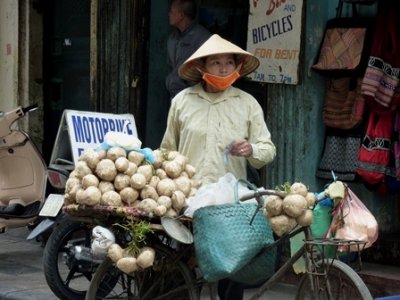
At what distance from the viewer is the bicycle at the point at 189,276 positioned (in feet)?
15.8

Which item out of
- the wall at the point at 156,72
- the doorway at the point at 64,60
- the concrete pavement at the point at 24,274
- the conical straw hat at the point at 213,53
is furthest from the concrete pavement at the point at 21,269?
the conical straw hat at the point at 213,53

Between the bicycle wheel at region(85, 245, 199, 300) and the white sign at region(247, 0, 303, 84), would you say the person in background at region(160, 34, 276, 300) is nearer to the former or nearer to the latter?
the bicycle wheel at region(85, 245, 199, 300)

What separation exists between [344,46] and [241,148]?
2.10 metres

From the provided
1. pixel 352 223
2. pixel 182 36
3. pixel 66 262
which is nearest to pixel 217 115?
pixel 352 223

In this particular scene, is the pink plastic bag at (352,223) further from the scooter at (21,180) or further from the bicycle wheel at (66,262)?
the scooter at (21,180)

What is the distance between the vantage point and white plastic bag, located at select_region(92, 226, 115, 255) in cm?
526

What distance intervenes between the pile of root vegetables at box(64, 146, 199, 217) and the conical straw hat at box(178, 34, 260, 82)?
673 mm

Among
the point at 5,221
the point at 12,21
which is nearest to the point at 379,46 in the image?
the point at 5,221

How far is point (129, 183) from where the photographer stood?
5.25 meters

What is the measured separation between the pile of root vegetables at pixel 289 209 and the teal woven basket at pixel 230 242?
0.65 ft

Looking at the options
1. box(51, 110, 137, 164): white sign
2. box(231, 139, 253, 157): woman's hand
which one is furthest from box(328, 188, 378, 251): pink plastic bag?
box(51, 110, 137, 164): white sign

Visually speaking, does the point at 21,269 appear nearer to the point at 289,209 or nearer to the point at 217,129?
the point at 217,129

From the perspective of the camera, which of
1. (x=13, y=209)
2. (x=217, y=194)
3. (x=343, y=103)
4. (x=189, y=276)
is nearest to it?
(x=217, y=194)

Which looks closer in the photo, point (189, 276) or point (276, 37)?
point (189, 276)
